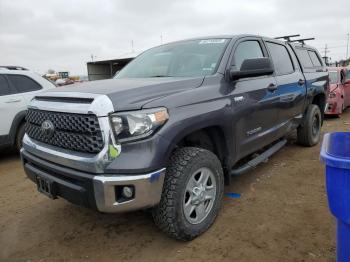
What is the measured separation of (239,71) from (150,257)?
190 centimetres

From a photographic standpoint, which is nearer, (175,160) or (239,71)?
(175,160)

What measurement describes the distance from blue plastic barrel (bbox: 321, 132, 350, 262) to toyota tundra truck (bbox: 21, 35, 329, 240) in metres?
1.12

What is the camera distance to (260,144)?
4.05 metres

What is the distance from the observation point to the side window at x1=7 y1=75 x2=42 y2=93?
20.7 ft

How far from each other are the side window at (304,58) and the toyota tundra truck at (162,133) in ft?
5.72

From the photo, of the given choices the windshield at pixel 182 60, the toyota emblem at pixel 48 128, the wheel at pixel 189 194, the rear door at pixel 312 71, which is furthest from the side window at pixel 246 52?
the toyota emblem at pixel 48 128

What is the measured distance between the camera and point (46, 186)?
2.89 m

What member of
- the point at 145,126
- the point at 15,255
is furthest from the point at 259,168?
the point at 15,255

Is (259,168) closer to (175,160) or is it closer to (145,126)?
(175,160)

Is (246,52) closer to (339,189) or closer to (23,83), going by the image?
(339,189)

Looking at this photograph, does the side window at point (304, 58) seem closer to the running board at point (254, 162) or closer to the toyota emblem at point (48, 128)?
the running board at point (254, 162)

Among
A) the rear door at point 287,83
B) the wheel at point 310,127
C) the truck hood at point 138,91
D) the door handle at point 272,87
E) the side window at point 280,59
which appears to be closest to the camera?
the truck hood at point 138,91

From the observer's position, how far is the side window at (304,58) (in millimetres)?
5590

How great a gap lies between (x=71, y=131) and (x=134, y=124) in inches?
21.2
